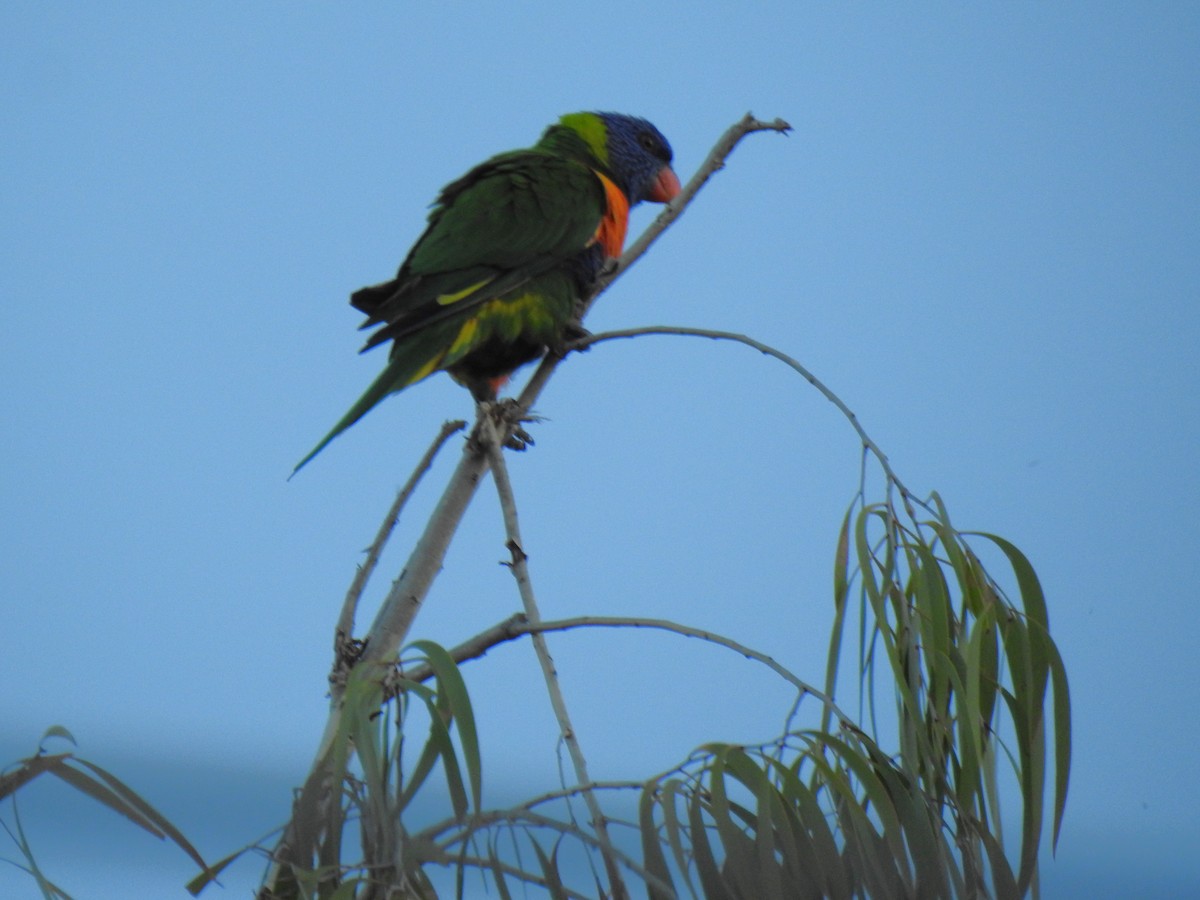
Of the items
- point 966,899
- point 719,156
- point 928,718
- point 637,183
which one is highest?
point 637,183

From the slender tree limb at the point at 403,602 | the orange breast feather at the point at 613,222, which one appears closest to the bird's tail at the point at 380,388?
the slender tree limb at the point at 403,602

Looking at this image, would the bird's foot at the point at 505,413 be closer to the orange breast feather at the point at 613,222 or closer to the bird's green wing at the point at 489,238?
the bird's green wing at the point at 489,238

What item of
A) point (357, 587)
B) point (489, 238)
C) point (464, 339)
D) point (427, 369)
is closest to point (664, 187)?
point (489, 238)

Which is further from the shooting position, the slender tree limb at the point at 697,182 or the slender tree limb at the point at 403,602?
the slender tree limb at the point at 697,182

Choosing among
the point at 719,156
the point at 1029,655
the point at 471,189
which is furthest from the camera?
the point at 471,189

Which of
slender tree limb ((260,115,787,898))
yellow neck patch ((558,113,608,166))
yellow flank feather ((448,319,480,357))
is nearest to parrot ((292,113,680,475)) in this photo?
yellow flank feather ((448,319,480,357))

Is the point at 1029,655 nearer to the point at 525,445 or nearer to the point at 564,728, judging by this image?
the point at 564,728

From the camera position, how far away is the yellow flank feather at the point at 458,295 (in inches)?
62.5

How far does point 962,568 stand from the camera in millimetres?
904

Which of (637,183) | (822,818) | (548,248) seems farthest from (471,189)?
(822,818)

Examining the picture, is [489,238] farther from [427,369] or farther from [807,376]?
[807,376]

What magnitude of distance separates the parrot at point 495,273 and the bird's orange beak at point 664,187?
346 millimetres

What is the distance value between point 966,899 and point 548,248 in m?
1.22

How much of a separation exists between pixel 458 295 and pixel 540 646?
3.08 feet
